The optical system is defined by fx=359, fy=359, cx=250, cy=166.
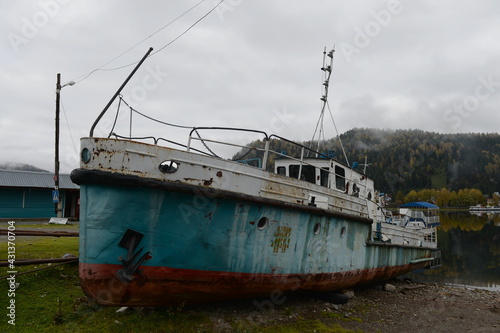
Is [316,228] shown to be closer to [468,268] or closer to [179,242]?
[179,242]

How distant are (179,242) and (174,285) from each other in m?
0.86

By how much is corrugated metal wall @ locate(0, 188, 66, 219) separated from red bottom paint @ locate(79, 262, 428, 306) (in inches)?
823

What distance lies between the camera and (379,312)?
10.0 meters

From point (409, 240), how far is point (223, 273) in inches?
447

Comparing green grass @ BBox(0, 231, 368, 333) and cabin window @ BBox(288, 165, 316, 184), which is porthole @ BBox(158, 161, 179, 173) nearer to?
green grass @ BBox(0, 231, 368, 333)

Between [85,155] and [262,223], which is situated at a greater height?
[85,155]

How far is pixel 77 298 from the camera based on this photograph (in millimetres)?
7855

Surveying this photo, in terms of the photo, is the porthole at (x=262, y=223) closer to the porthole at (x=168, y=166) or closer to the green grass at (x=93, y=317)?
the green grass at (x=93, y=317)

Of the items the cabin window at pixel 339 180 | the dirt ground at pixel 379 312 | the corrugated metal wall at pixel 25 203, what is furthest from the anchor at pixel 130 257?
the corrugated metal wall at pixel 25 203

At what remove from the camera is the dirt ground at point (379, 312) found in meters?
8.09

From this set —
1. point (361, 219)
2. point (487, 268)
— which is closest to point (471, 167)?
point (487, 268)

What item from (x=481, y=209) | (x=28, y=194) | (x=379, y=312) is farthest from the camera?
(x=481, y=209)

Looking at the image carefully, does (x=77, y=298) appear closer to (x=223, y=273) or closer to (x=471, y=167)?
(x=223, y=273)

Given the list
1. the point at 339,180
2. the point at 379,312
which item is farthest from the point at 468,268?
the point at 339,180
